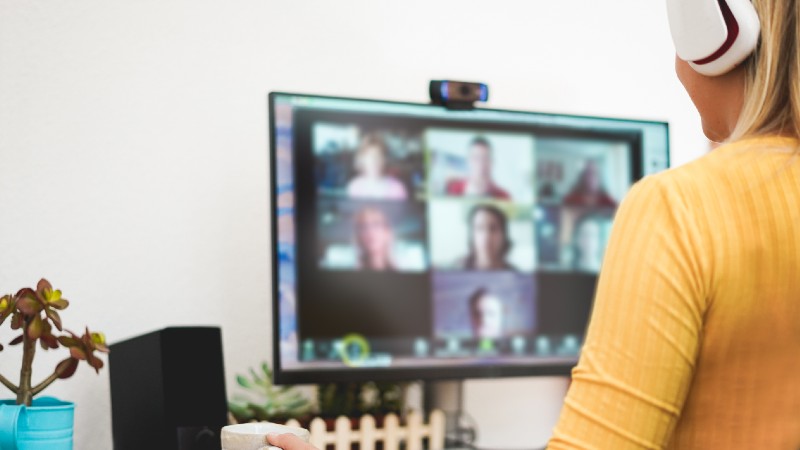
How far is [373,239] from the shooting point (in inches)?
65.7

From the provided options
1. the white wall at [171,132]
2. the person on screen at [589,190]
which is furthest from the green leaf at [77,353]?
the person on screen at [589,190]

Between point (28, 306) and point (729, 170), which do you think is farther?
point (28, 306)

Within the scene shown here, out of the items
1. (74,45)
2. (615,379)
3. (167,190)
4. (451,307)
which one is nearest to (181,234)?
(167,190)

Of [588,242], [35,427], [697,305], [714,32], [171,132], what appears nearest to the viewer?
[697,305]

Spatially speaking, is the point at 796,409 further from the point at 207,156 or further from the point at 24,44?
the point at 24,44

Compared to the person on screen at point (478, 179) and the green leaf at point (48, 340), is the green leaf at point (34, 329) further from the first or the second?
the person on screen at point (478, 179)

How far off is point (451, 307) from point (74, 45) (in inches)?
33.6

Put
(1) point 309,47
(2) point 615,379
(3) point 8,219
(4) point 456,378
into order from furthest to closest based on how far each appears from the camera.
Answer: (1) point 309,47 < (4) point 456,378 < (3) point 8,219 < (2) point 615,379

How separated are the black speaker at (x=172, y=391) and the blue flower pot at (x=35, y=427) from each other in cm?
12

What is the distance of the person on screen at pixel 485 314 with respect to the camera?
5.66 feet

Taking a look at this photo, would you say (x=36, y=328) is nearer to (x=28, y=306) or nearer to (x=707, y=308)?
(x=28, y=306)

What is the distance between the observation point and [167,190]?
171 centimetres

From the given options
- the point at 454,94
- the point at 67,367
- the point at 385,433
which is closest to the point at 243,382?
the point at 385,433

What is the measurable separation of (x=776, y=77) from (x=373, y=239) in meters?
1.02
